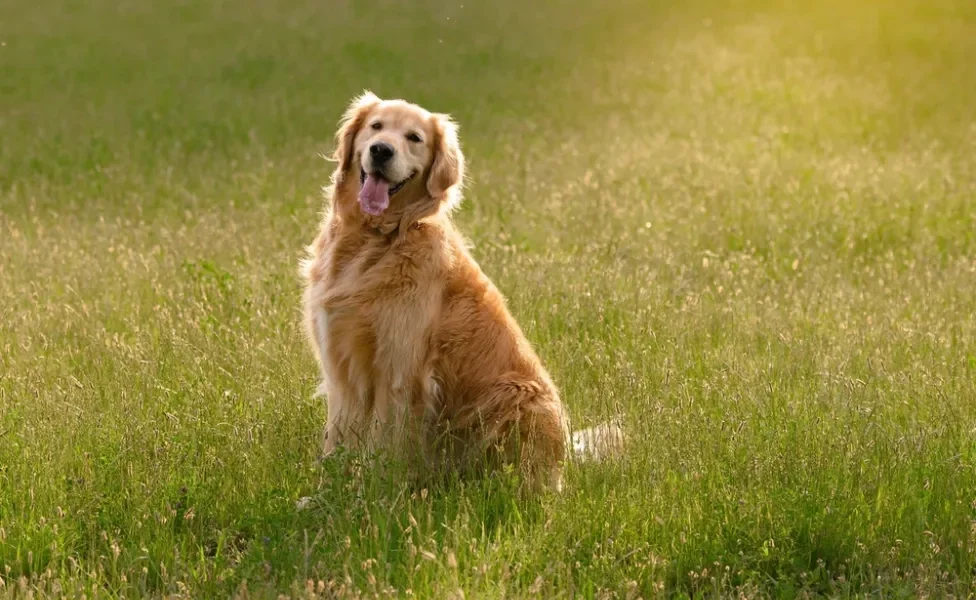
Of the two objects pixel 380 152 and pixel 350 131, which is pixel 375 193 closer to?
pixel 380 152

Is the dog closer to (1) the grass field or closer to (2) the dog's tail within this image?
(2) the dog's tail

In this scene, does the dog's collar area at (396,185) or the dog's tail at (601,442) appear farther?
the dog's collar area at (396,185)

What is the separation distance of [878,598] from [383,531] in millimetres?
1591

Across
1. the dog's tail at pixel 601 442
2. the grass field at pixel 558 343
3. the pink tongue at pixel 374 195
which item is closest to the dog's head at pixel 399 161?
the pink tongue at pixel 374 195

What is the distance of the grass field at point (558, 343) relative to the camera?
3.73m

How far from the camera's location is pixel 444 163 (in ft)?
15.7

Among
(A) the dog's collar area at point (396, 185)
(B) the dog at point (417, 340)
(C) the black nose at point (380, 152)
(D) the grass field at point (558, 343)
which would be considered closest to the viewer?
(D) the grass field at point (558, 343)

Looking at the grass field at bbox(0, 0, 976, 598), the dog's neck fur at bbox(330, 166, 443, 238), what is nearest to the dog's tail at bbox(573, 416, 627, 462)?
the grass field at bbox(0, 0, 976, 598)

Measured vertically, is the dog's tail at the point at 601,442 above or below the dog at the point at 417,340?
below

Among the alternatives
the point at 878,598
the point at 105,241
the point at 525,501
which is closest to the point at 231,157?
the point at 105,241

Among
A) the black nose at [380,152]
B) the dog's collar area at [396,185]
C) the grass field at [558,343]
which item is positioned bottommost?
the grass field at [558,343]

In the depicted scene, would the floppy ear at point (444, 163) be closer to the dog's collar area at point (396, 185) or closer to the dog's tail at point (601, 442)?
the dog's collar area at point (396, 185)

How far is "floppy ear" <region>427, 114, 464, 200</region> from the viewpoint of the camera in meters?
4.75

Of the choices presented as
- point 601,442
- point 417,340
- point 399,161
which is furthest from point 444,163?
point 601,442
